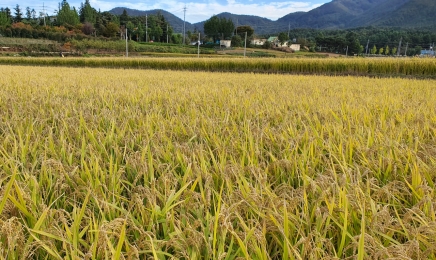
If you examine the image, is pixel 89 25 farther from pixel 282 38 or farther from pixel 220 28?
pixel 282 38

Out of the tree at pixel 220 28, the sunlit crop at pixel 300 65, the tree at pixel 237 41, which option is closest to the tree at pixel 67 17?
the tree at pixel 220 28

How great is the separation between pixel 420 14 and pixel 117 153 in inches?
8938

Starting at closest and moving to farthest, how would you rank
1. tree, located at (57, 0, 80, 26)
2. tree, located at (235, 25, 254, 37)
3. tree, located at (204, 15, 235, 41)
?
tree, located at (57, 0, 80, 26) < tree, located at (204, 15, 235, 41) < tree, located at (235, 25, 254, 37)

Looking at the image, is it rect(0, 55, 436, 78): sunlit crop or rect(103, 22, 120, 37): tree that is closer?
rect(0, 55, 436, 78): sunlit crop

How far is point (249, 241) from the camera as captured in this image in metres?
0.84

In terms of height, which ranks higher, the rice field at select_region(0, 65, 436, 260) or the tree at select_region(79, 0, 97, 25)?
the tree at select_region(79, 0, 97, 25)

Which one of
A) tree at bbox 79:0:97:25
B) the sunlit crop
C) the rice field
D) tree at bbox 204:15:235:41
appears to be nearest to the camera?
the rice field

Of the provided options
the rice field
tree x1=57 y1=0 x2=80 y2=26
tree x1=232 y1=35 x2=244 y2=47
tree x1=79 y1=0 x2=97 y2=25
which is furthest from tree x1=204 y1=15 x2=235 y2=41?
the rice field

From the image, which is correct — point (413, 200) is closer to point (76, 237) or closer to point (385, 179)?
point (385, 179)

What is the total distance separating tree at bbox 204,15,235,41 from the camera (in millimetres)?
87188

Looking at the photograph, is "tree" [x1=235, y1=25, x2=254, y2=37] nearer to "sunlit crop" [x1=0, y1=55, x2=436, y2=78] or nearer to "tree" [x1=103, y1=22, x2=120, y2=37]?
"tree" [x1=103, y1=22, x2=120, y2=37]

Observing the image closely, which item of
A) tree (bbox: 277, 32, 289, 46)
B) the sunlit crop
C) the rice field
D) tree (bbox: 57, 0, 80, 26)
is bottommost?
the rice field

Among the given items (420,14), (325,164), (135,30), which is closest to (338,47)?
(135,30)

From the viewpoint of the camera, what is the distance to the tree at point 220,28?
87188 mm
